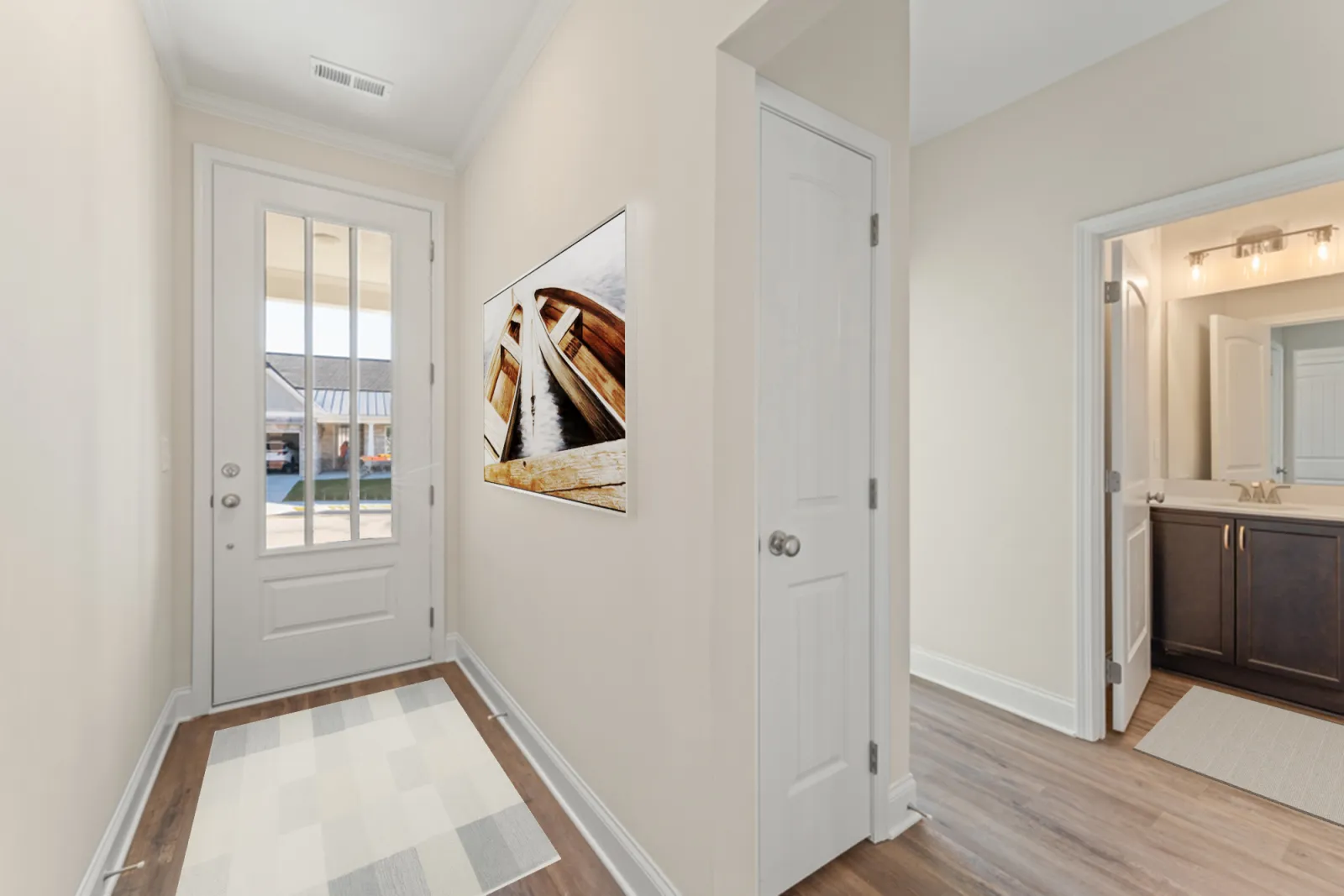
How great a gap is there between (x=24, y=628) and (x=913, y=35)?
3.13 metres

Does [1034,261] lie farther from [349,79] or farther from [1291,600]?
[349,79]

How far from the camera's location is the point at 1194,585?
2.99 m

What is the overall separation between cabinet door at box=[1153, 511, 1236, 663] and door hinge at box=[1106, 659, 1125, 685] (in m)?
1.00

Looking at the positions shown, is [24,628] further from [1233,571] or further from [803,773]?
[1233,571]

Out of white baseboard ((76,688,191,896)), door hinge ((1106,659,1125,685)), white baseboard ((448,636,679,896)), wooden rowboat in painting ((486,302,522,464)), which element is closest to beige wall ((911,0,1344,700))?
door hinge ((1106,659,1125,685))

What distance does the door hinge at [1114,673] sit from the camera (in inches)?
93.0

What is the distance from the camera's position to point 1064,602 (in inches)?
95.7

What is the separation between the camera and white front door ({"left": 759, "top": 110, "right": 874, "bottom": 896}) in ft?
4.79

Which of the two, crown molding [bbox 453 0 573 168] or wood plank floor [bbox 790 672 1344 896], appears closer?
wood plank floor [bbox 790 672 1344 896]

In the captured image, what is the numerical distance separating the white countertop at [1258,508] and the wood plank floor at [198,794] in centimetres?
332

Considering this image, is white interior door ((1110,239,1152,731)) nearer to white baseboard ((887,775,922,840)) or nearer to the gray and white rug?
the gray and white rug

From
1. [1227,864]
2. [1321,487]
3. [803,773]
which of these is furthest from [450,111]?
[1321,487]

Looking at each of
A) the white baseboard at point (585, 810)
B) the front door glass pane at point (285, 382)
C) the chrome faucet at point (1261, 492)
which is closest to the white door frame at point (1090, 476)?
the chrome faucet at point (1261, 492)

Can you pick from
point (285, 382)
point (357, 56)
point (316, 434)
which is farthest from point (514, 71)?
point (316, 434)
